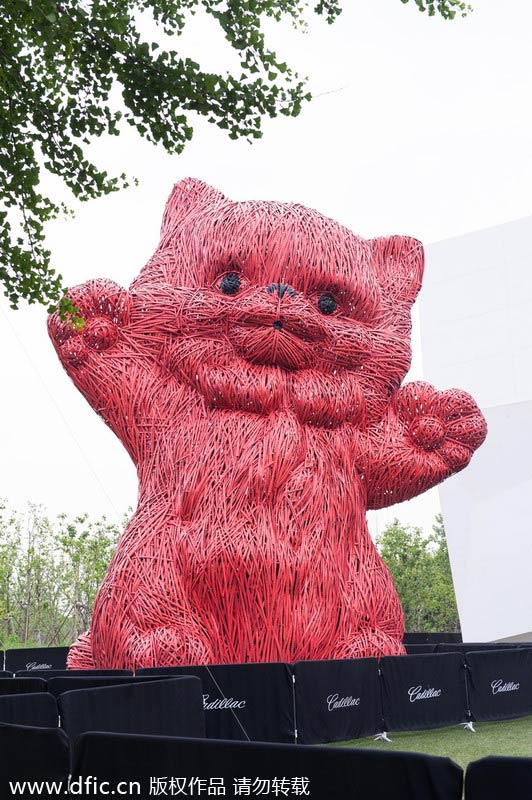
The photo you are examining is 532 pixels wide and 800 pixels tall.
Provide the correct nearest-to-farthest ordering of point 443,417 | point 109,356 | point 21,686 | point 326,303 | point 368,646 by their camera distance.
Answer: point 21,686, point 368,646, point 109,356, point 326,303, point 443,417

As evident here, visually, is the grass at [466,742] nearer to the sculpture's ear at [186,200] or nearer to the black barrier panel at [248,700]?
the black barrier panel at [248,700]

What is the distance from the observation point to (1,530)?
2764 centimetres

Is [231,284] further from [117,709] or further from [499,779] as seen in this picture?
[499,779]

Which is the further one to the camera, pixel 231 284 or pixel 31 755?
pixel 231 284

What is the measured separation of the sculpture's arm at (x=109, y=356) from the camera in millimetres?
11156

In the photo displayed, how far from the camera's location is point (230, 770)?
382 centimetres

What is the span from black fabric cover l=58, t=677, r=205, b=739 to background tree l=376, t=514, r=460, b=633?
24.8 metres

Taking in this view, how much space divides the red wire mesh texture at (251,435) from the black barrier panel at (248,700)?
122 cm

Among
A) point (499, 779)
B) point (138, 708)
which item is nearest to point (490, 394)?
point (138, 708)

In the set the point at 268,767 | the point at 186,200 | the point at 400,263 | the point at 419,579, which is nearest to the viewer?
the point at 268,767

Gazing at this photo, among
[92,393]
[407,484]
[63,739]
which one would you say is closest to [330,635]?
[407,484]

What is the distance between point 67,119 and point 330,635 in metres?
6.76

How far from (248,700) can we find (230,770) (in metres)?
5.16

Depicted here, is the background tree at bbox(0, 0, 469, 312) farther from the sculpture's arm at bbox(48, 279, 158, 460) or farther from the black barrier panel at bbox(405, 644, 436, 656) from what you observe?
the black barrier panel at bbox(405, 644, 436, 656)
